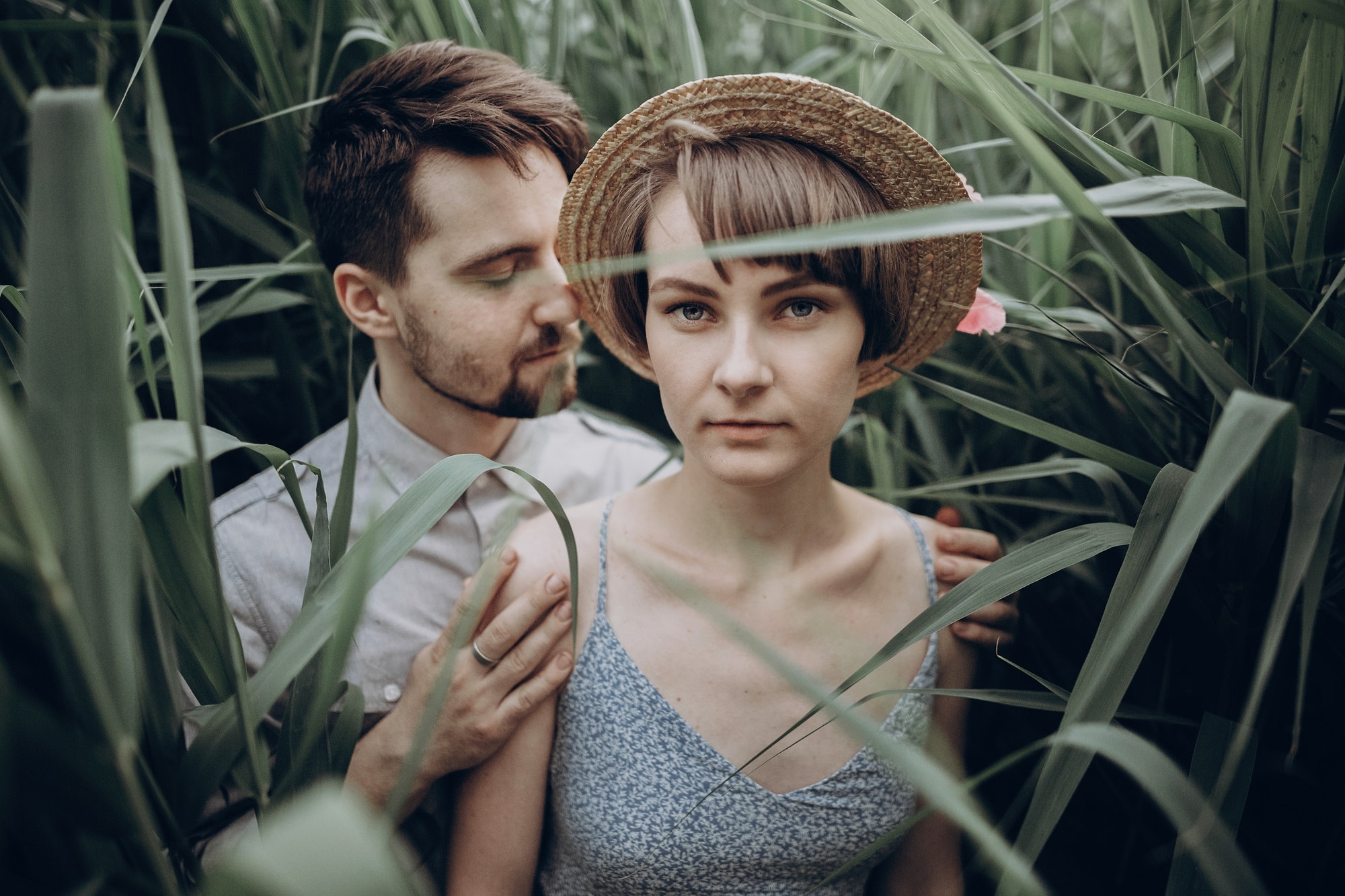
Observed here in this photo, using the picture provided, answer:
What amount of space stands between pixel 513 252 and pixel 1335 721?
4.43 ft

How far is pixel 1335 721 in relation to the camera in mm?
1038

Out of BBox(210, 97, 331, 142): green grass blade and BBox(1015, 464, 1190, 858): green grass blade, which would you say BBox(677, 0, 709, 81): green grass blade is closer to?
BBox(210, 97, 331, 142): green grass blade

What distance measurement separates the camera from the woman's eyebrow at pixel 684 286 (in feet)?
3.15

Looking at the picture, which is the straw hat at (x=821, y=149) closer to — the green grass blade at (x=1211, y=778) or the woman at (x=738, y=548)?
the woman at (x=738, y=548)

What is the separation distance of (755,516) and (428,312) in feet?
2.27

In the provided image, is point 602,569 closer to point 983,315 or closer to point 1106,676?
point 983,315

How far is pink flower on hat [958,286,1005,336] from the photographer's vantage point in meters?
1.00

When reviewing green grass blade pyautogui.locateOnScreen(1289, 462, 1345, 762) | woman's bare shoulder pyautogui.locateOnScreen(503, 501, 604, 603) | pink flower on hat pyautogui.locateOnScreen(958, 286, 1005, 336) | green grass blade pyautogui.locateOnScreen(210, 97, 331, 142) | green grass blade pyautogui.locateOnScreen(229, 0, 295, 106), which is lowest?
woman's bare shoulder pyautogui.locateOnScreen(503, 501, 604, 603)

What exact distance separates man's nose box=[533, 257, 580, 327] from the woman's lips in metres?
0.55

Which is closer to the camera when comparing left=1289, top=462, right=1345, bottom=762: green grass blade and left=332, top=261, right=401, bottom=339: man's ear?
left=1289, top=462, right=1345, bottom=762: green grass blade

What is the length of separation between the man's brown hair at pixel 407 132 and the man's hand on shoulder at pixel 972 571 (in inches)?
36.3

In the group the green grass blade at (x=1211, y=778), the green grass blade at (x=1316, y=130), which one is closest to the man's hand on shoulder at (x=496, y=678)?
the green grass blade at (x=1211, y=778)

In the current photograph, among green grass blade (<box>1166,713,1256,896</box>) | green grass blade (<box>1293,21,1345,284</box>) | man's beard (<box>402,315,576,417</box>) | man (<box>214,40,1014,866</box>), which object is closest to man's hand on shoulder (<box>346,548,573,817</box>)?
man (<box>214,40,1014,866</box>)

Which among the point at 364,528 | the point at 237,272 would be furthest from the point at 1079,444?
the point at 237,272
